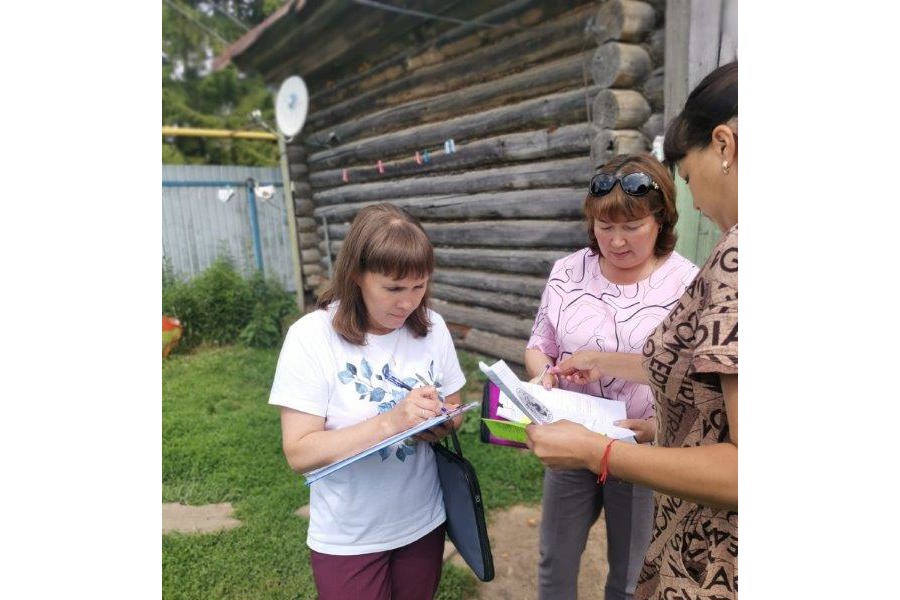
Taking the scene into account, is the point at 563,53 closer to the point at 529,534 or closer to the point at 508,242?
the point at 508,242

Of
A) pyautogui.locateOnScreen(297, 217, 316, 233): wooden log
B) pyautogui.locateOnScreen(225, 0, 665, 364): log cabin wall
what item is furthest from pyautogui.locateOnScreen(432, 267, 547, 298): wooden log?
pyautogui.locateOnScreen(297, 217, 316, 233): wooden log

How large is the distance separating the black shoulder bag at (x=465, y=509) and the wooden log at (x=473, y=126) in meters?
3.22

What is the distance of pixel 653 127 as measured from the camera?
3916mm

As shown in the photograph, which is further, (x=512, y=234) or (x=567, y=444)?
(x=512, y=234)

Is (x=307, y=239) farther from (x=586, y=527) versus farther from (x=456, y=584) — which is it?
(x=586, y=527)

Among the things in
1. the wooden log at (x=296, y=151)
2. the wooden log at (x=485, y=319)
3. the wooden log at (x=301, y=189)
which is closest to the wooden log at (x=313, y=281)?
the wooden log at (x=301, y=189)

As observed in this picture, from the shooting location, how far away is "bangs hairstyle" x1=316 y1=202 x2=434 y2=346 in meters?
1.62

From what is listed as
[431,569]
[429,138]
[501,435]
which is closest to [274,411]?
[429,138]

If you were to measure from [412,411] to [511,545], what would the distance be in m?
2.13

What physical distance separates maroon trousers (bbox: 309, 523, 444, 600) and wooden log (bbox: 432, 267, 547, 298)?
3.66m

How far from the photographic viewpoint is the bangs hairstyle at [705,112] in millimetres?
1033

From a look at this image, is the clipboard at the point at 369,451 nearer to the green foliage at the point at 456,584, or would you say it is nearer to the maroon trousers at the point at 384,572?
the maroon trousers at the point at 384,572

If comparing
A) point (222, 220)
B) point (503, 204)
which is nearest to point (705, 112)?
point (503, 204)

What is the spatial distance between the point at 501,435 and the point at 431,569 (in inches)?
22.5
